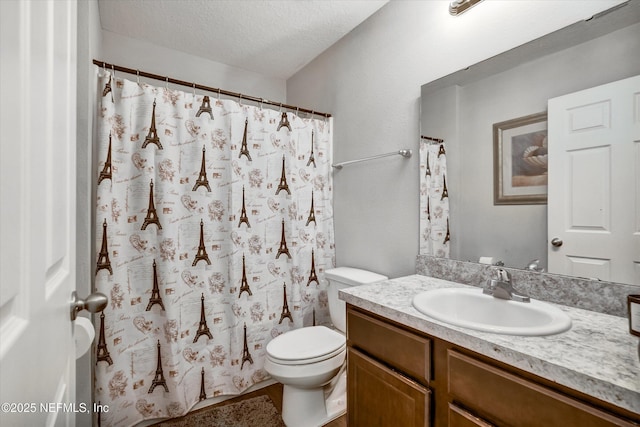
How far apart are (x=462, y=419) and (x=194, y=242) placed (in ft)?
5.18

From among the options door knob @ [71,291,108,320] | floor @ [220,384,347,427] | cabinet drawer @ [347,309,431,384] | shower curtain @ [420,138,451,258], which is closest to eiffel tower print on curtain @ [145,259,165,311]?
floor @ [220,384,347,427]

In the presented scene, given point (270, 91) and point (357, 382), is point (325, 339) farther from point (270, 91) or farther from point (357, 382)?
point (270, 91)

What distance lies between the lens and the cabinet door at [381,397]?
38.6 inches

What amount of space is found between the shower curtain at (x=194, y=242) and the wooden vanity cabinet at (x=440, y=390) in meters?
0.93

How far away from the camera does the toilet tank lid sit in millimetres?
1772

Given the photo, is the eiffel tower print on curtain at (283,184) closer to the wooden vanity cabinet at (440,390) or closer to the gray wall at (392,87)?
the gray wall at (392,87)

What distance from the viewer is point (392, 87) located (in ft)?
5.89

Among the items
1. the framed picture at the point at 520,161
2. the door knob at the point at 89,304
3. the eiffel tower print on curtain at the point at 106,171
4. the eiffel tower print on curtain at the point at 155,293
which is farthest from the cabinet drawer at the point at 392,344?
the eiffel tower print on curtain at the point at 106,171

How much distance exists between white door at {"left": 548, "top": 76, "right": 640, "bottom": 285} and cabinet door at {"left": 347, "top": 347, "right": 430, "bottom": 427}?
73cm

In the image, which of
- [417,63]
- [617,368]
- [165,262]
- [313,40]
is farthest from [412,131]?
[165,262]

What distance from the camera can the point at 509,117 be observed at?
1.26 meters

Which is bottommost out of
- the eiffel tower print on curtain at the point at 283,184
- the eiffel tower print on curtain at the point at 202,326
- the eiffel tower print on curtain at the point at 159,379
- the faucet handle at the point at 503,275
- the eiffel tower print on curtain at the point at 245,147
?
the eiffel tower print on curtain at the point at 159,379

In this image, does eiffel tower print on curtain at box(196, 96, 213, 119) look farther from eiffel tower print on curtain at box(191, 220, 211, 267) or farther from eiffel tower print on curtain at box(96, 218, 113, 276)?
eiffel tower print on curtain at box(96, 218, 113, 276)

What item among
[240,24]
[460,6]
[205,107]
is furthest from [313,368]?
[240,24]
